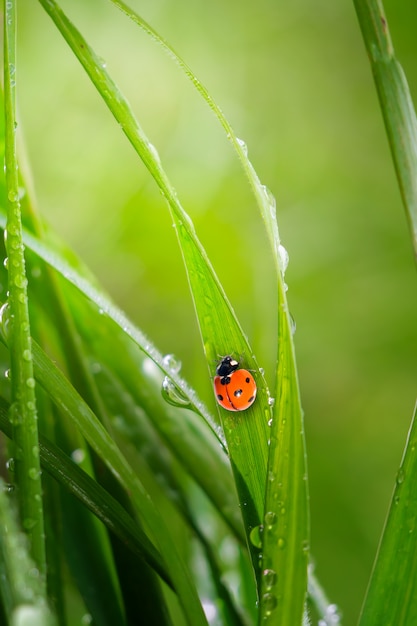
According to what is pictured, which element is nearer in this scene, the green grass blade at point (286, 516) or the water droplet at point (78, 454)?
the green grass blade at point (286, 516)

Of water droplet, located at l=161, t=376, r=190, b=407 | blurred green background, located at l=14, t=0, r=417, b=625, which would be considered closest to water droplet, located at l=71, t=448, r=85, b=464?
water droplet, located at l=161, t=376, r=190, b=407

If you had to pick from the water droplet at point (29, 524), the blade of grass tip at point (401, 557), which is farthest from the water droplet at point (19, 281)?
the blade of grass tip at point (401, 557)

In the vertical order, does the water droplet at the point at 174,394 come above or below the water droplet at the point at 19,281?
below

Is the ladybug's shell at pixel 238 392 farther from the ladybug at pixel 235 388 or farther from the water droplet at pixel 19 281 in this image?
the water droplet at pixel 19 281

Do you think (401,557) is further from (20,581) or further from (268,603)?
(20,581)

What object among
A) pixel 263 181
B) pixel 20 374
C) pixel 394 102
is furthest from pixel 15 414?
pixel 263 181

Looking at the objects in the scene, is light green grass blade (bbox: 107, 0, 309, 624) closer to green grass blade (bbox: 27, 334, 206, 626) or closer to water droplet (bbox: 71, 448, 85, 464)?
green grass blade (bbox: 27, 334, 206, 626)

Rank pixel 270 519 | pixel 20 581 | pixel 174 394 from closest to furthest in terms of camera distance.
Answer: pixel 20 581 → pixel 270 519 → pixel 174 394
